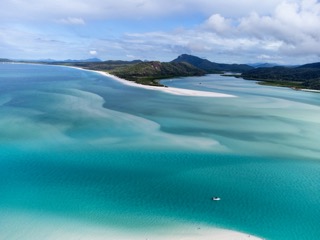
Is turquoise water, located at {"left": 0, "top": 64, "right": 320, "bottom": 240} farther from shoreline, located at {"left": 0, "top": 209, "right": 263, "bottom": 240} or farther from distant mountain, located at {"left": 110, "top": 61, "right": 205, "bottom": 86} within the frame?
distant mountain, located at {"left": 110, "top": 61, "right": 205, "bottom": 86}

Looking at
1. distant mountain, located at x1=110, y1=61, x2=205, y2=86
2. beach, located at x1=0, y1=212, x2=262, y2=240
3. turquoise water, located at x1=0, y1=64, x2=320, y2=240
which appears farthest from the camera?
distant mountain, located at x1=110, y1=61, x2=205, y2=86

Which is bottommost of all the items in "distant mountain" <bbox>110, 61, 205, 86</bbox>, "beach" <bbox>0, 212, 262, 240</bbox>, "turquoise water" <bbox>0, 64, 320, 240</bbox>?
"beach" <bbox>0, 212, 262, 240</bbox>

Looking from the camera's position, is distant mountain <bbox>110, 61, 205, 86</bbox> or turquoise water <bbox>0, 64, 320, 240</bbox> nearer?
turquoise water <bbox>0, 64, 320, 240</bbox>

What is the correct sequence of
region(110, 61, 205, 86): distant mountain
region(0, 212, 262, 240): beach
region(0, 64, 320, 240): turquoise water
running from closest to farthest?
region(0, 212, 262, 240): beach < region(0, 64, 320, 240): turquoise water < region(110, 61, 205, 86): distant mountain

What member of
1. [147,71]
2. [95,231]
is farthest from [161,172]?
[147,71]

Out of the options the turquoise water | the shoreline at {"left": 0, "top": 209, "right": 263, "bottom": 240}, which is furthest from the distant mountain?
the shoreline at {"left": 0, "top": 209, "right": 263, "bottom": 240}

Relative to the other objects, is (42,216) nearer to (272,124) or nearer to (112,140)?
(112,140)

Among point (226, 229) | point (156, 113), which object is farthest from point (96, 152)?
point (156, 113)

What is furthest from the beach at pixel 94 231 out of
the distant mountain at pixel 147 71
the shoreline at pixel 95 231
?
the distant mountain at pixel 147 71

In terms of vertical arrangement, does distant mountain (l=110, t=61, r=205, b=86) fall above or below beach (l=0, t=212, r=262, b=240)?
above
